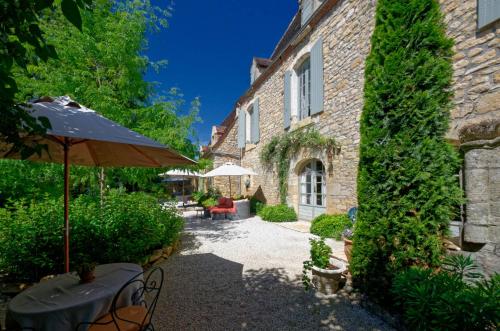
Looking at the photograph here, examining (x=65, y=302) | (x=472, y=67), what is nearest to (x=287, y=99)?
(x=472, y=67)

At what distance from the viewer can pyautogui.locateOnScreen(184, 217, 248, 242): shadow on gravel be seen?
6.83m

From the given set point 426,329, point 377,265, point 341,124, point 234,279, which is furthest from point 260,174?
point 426,329

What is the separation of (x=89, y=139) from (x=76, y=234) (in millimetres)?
2010

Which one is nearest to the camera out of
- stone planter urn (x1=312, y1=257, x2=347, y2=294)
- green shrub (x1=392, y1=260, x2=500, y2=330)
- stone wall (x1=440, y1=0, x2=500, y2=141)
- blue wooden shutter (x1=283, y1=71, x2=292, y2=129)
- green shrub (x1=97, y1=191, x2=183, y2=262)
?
green shrub (x1=392, y1=260, x2=500, y2=330)

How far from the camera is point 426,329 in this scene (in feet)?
6.75

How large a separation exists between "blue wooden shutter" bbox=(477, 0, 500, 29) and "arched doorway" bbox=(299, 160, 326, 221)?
4965mm

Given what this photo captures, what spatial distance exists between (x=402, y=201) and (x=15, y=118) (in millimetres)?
3904

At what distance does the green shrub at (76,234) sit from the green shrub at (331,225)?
163 inches

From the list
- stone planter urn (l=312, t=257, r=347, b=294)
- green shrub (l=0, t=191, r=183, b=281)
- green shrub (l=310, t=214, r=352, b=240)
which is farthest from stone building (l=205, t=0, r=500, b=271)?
green shrub (l=0, t=191, r=183, b=281)

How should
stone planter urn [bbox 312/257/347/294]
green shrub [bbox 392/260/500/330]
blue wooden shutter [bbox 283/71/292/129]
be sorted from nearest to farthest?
green shrub [bbox 392/260/500/330] → stone planter urn [bbox 312/257/347/294] → blue wooden shutter [bbox 283/71/292/129]

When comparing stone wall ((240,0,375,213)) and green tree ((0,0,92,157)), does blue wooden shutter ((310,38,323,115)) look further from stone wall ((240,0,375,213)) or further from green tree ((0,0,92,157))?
green tree ((0,0,92,157))

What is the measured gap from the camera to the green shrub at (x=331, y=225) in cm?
594

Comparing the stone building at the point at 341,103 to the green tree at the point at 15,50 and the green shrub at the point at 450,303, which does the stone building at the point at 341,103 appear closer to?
the green shrub at the point at 450,303

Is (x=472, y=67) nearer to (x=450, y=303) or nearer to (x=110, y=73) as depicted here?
(x=450, y=303)
